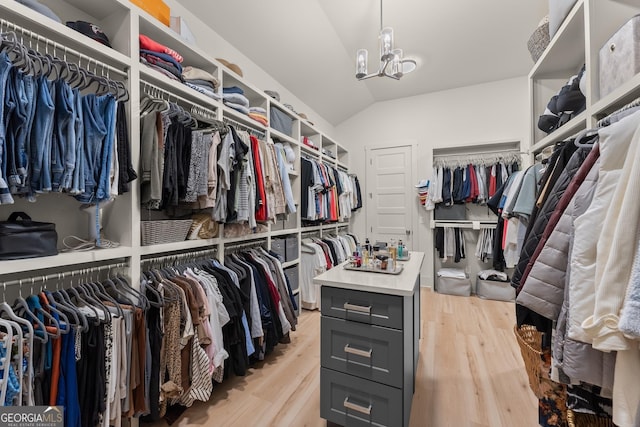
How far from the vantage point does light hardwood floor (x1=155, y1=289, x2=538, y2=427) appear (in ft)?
5.28

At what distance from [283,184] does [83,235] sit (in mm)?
1458

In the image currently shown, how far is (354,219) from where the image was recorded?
16.4 feet

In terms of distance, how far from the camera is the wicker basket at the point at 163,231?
1.57 meters

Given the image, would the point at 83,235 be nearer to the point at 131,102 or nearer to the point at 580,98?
the point at 131,102

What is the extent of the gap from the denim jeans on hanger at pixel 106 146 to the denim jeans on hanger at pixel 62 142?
13 centimetres

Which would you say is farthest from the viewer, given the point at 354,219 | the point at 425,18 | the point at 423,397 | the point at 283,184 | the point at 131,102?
the point at 354,219

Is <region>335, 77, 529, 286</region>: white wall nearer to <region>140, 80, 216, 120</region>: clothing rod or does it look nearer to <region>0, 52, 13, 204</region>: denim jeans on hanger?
<region>140, 80, 216, 120</region>: clothing rod

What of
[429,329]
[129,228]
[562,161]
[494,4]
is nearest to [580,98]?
[562,161]

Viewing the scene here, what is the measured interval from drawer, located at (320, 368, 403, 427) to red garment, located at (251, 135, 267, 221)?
1221 millimetres

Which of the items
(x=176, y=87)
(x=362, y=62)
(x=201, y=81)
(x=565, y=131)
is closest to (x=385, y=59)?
(x=362, y=62)

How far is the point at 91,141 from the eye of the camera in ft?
4.16

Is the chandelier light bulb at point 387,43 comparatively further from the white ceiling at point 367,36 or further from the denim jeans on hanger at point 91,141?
the denim jeans on hanger at point 91,141

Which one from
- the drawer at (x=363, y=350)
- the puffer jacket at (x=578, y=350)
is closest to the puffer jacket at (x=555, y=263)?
the puffer jacket at (x=578, y=350)

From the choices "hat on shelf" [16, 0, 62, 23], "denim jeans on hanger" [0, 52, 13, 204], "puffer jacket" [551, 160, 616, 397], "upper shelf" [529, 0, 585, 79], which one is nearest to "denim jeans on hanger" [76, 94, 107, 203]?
"denim jeans on hanger" [0, 52, 13, 204]
